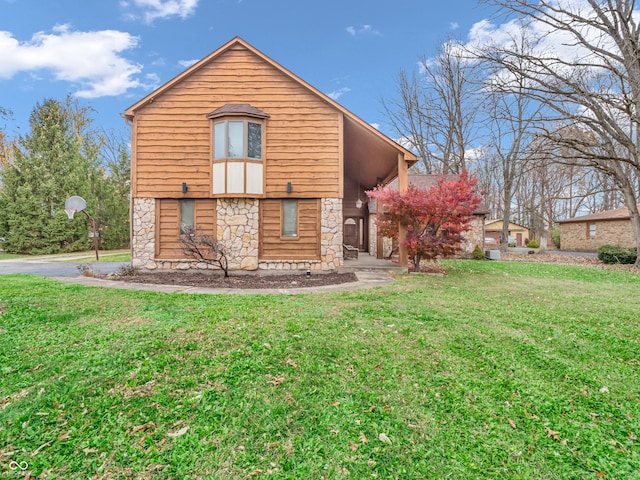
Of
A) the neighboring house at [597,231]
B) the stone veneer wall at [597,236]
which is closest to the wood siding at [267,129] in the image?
the neighboring house at [597,231]

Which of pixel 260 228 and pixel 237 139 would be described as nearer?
pixel 237 139

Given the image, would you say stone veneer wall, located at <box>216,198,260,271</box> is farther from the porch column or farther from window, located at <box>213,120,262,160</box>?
the porch column

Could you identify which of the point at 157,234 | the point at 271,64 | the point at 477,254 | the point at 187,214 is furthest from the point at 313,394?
the point at 477,254

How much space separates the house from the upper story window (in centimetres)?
8

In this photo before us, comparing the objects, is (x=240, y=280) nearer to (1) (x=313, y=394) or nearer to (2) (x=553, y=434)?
(1) (x=313, y=394)

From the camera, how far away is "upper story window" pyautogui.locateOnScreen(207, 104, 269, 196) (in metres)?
9.34

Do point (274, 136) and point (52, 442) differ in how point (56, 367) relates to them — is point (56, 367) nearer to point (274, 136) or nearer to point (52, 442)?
point (52, 442)

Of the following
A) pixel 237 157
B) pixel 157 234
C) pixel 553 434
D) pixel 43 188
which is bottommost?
pixel 553 434

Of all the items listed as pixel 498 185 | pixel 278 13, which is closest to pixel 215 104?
pixel 278 13

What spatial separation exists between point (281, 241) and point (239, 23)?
9.65 m

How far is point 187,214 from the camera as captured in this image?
391 inches

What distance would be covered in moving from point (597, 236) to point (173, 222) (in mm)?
30338

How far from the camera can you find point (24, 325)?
4.25 meters

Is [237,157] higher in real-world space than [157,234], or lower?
higher
